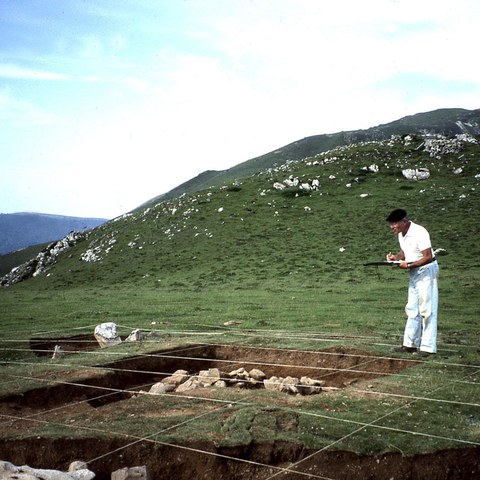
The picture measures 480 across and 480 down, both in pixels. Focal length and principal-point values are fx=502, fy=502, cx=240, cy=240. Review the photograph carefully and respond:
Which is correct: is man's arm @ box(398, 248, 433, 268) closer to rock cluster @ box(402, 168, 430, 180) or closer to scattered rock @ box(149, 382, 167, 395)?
scattered rock @ box(149, 382, 167, 395)

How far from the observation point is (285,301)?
84.6 ft

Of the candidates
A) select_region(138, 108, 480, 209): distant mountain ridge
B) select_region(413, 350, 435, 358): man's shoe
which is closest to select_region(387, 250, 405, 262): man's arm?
select_region(413, 350, 435, 358): man's shoe

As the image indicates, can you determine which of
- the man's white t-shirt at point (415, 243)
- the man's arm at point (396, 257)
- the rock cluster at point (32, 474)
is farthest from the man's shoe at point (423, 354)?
the rock cluster at point (32, 474)

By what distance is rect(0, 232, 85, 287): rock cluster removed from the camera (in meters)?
57.3

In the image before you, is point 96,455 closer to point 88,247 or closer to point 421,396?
point 421,396

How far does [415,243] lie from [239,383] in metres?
4.67

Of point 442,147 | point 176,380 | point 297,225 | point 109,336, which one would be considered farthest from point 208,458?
point 442,147

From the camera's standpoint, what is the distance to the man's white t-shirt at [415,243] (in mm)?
10500

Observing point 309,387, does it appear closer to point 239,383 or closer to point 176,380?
point 239,383

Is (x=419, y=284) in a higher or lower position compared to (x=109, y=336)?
higher

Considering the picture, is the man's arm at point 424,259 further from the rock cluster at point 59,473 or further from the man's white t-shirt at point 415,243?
the rock cluster at point 59,473

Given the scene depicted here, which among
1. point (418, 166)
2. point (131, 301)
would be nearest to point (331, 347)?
point (131, 301)

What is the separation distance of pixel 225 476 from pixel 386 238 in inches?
1524

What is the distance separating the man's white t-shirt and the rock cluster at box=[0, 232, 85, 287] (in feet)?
171
